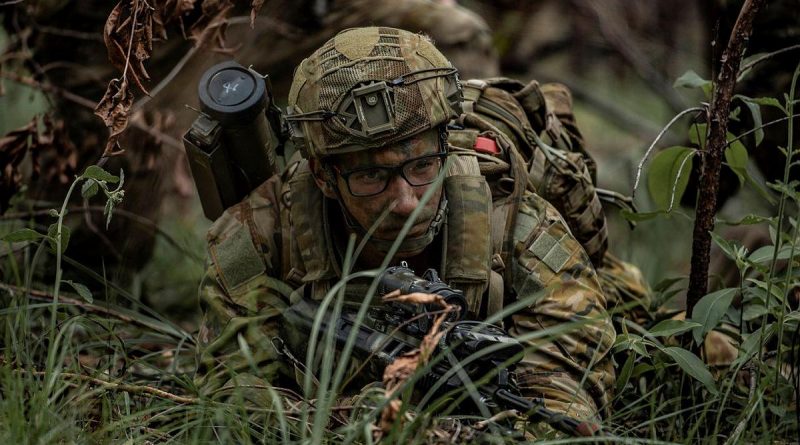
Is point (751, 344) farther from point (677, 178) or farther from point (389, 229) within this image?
point (389, 229)

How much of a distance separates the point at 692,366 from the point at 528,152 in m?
1.12

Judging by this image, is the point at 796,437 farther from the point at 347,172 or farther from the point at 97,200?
the point at 97,200

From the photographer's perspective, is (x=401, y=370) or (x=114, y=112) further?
(x=114, y=112)

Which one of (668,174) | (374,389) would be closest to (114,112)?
(374,389)

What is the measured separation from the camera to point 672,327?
3.17m

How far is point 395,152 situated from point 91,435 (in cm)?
117

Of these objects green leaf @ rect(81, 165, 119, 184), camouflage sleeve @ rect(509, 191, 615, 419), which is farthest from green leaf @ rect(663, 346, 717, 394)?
green leaf @ rect(81, 165, 119, 184)

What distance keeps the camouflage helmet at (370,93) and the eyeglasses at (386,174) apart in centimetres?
9

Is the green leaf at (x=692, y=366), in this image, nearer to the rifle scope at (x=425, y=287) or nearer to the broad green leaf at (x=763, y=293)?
the broad green leaf at (x=763, y=293)

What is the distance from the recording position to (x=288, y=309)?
341 centimetres

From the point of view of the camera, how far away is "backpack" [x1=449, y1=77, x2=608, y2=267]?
356 cm

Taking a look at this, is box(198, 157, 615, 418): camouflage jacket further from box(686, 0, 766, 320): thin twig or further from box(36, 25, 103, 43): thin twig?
box(36, 25, 103, 43): thin twig

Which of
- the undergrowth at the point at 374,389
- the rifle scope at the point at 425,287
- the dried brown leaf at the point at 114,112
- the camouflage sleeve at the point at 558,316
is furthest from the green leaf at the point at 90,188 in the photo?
the camouflage sleeve at the point at 558,316

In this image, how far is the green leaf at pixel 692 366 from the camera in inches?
121
